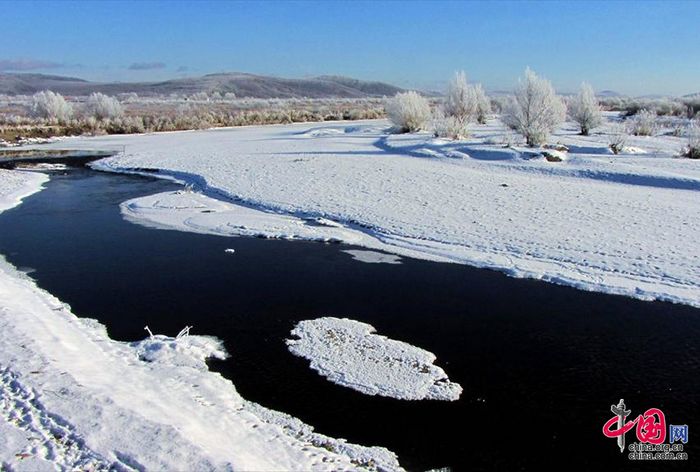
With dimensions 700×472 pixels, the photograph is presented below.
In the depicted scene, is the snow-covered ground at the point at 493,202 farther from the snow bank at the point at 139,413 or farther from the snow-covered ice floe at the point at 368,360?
the snow bank at the point at 139,413

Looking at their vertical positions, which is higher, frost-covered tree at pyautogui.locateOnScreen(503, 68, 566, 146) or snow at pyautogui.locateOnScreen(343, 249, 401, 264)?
frost-covered tree at pyautogui.locateOnScreen(503, 68, 566, 146)

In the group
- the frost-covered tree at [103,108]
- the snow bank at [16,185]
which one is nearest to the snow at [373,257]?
the snow bank at [16,185]

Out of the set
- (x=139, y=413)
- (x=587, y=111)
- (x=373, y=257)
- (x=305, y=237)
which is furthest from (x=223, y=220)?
(x=587, y=111)

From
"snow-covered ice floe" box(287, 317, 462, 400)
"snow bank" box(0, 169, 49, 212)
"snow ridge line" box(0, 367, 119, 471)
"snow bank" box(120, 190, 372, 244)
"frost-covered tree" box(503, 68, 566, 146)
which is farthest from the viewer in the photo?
"frost-covered tree" box(503, 68, 566, 146)

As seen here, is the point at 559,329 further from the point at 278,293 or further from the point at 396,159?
the point at 396,159

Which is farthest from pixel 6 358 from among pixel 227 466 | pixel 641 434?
pixel 641 434

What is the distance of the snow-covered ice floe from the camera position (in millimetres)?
6699

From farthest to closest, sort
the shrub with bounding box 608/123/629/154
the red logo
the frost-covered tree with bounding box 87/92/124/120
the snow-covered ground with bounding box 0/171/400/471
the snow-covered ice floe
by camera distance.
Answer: the frost-covered tree with bounding box 87/92/124/120 < the shrub with bounding box 608/123/629/154 < the snow-covered ice floe < the red logo < the snow-covered ground with bounding box 0/171/400/471

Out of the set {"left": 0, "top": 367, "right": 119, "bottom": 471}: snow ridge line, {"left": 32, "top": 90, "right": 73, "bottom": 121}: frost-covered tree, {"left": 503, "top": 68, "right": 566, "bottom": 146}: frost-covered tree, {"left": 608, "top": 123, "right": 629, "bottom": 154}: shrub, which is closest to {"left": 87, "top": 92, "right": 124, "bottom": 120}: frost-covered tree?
{"left": 32, "top": 90, "right": 73, "bottom": 121}: frost-covered tree

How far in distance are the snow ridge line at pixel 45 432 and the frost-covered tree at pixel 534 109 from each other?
22.4 metres

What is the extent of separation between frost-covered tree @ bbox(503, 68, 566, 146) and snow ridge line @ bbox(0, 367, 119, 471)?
22400 millimetres

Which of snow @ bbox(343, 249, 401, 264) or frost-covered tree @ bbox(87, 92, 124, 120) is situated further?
frost-covered tree @ bbox(87, 92, 124, 120)

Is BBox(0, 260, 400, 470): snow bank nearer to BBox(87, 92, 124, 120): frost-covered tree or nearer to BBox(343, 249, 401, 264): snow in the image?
BBox(343, 249, 401, 264): snow

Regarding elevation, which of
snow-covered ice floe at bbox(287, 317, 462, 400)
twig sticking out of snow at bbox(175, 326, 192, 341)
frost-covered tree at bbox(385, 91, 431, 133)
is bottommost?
snow-covered ice floe at bbox(287, 317, 462, 400)
